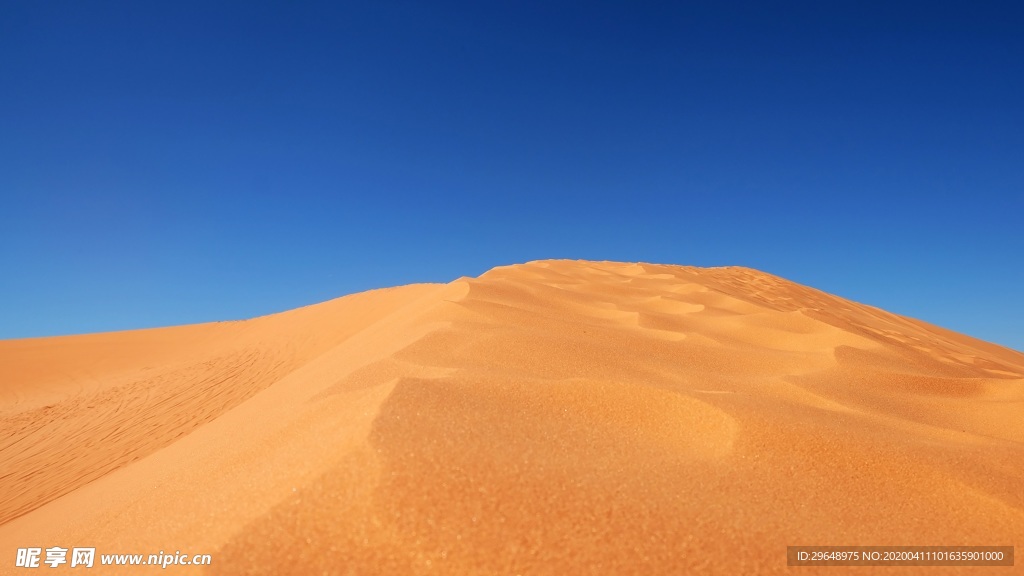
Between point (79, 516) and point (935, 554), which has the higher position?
point (935, 554)

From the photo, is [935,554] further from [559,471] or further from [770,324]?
[770,324]

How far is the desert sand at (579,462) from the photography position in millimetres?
1318

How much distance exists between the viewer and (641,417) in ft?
7.31

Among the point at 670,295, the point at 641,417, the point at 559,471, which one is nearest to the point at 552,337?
the point at 641,417

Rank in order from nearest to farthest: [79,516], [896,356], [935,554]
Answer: [935,554] → [79,516] → [896,356]

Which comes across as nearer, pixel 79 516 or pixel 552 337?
pixel 79 516

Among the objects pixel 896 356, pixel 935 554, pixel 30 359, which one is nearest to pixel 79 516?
pixel 935 554

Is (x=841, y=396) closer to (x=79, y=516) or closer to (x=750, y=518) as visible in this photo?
(x=750, y=518)

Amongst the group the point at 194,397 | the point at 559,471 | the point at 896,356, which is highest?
the point at 896,356

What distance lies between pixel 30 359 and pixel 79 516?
13127 mm

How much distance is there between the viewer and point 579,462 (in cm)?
170

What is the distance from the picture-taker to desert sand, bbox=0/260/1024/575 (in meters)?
1.32

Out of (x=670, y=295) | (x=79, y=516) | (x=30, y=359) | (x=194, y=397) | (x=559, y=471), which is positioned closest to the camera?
(x=559, y=471)

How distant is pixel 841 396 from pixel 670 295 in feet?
11.1
